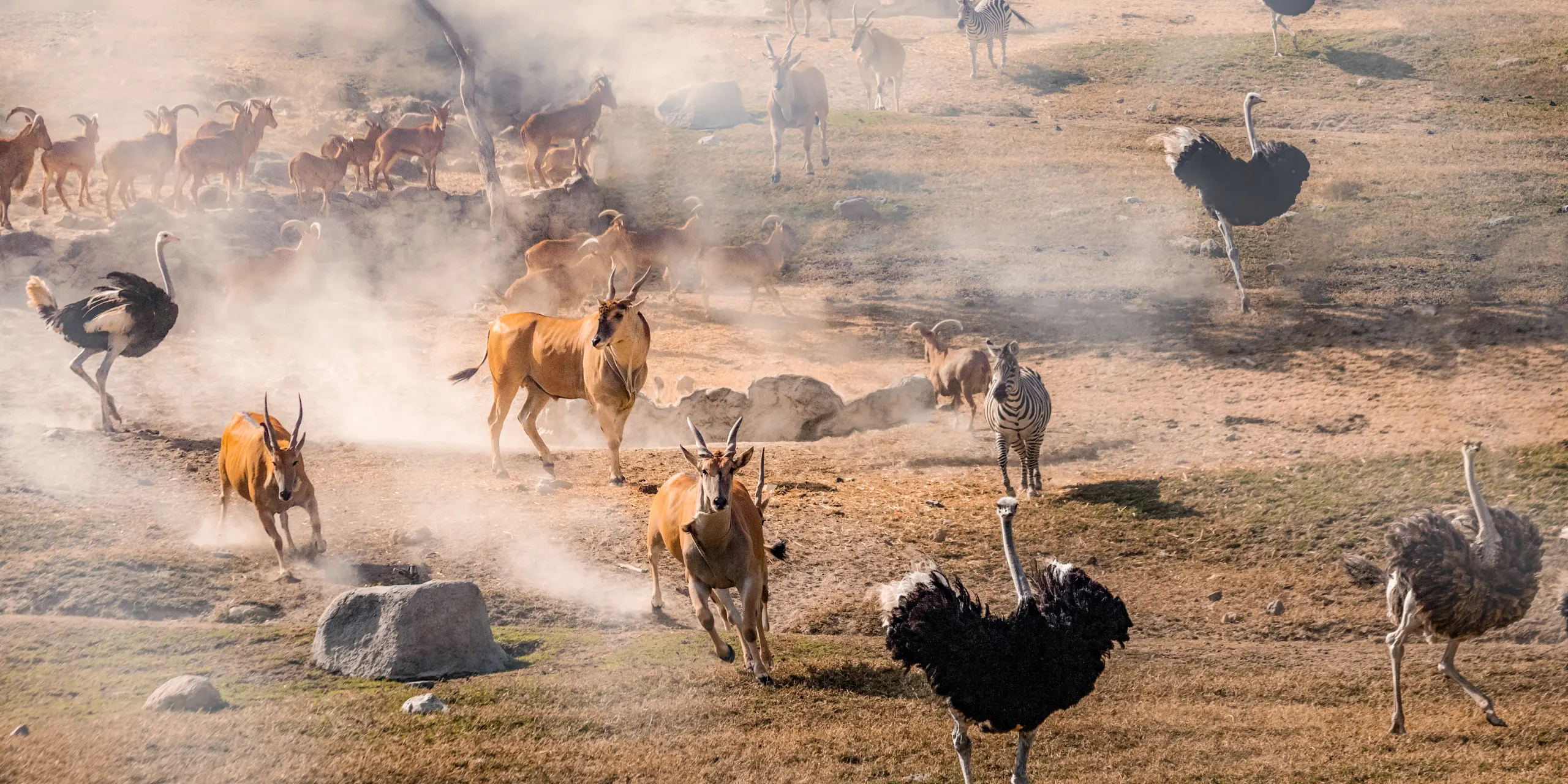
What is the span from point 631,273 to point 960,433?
778cm

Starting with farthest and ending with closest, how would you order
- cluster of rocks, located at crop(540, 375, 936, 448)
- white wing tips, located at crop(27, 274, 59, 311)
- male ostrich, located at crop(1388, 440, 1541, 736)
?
white wing tips, located at crop(27, 274, 59, 311) < cluster of rocks, located at crop(540, 375, 936, 448) < male ostrich, located at crop(1388, 440, 1541, 736)

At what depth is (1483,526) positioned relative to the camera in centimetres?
805

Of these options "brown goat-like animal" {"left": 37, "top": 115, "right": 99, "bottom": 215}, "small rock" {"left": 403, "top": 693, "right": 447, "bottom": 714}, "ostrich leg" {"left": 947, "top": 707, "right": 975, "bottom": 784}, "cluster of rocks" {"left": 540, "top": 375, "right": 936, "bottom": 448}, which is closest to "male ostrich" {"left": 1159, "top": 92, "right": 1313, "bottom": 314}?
"cluster of rocks" {"left": 540, "top": 375, "right": 936, "bottom": 448}

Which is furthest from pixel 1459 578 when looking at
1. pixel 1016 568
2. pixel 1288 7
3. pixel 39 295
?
pixel 1288 7

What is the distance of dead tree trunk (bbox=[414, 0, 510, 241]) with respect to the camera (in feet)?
81.0

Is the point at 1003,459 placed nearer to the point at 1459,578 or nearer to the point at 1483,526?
the point at 1483,526

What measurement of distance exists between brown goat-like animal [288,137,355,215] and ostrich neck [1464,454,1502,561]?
20.4 m

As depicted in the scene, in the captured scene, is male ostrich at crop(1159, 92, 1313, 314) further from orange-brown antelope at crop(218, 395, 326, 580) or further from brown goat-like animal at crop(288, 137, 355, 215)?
brown goat-like animal at crop(288, 137, 355, 215)

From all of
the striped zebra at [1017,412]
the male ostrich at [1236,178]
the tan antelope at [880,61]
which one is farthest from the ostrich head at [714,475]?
the tan antelope at [880,61]

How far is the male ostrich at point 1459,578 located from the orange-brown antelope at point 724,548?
379 cm

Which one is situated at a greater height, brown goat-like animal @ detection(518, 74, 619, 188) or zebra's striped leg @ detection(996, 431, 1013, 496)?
brown goat-like animal @ detection(518, 74, 619, 188)

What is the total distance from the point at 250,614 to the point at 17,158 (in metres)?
16.2

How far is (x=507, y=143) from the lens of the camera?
104 ft

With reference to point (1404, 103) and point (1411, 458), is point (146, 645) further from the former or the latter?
point (1404, 103)
